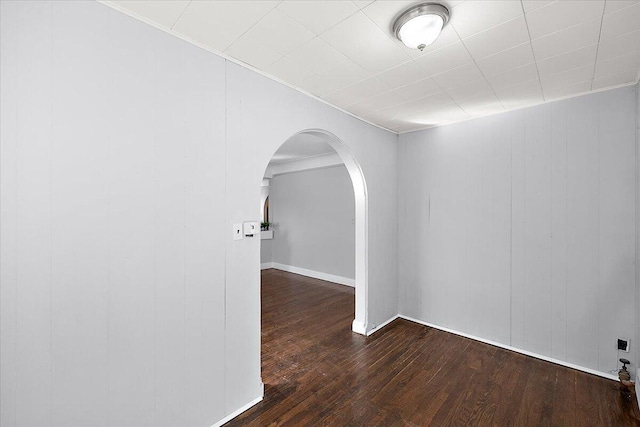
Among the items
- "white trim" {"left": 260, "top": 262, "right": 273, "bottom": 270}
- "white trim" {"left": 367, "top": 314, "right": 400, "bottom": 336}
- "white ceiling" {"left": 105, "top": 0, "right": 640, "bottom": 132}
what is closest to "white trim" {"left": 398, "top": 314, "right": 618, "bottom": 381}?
"white trim" {"left": 367, "top": 314, "right": 400, "bottom": 336}

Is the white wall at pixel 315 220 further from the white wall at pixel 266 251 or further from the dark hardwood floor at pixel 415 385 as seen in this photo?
the dark hardwood floor at pixel 415 385

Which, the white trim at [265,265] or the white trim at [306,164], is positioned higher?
the white trim at [306,164]

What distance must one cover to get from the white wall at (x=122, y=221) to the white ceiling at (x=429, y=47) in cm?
29

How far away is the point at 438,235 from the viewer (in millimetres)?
3523

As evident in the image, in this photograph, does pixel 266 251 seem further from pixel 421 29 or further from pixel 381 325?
pixel 421 29

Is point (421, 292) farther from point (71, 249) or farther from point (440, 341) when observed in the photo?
point (71, 249)

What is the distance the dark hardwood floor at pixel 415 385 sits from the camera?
200 centimetres

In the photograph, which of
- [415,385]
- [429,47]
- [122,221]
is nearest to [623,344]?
[415,385]

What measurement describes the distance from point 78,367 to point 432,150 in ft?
12.4

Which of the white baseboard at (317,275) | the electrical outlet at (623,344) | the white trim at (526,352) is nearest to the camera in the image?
the electrical outlet at (623,344)

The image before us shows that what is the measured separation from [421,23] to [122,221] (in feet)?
6.45

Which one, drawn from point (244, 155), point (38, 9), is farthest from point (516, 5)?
point (38, 9)

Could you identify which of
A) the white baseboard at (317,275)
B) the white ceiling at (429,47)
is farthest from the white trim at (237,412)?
the white baseboard at (317,275)

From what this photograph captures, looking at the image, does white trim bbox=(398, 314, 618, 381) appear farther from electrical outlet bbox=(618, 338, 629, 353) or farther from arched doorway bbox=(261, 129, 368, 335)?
arched doorway bbox=(261, 129, 368, 335)
